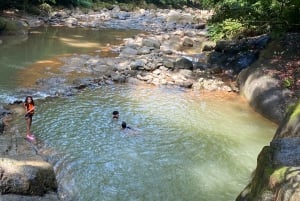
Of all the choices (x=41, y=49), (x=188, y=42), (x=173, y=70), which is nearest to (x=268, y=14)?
(x=173, y=70)

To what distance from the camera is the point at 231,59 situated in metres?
21.7

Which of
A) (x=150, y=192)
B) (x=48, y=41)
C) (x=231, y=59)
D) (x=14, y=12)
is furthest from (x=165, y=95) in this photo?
(x=14, y=12)

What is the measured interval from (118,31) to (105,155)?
82.7ft

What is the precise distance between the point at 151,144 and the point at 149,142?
6.0 inches

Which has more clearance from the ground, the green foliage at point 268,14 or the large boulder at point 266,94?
the green foliage at point 268,14

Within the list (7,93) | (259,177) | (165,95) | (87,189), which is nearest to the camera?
(259,177)

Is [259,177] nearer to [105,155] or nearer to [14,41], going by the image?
[105,155]

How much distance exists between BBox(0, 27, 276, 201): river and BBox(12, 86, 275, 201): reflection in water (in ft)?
0.08

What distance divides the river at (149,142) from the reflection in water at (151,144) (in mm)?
23

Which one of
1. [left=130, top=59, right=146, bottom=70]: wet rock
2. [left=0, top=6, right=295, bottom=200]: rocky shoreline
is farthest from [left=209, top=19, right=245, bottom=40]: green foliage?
[left=130, top=59, right=146, bottom=70]: wet rock

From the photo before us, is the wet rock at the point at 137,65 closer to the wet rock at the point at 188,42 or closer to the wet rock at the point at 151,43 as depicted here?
the wet rock at the point at 151,43

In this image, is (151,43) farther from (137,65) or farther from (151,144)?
(151,144)

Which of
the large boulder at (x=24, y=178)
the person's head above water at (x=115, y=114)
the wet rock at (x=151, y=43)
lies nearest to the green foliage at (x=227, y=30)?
the wet rock at (x=151, y=43)

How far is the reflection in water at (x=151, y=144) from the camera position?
31.7 ft
